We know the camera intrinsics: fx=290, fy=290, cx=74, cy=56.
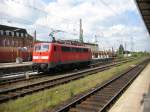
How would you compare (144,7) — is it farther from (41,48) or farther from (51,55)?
(41,48)

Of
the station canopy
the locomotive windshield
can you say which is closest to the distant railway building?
the locomotive windshield

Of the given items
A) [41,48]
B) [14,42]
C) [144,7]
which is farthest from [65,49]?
[14,42]

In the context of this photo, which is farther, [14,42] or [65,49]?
[14,42]

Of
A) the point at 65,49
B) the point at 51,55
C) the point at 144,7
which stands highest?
the point at 144,7

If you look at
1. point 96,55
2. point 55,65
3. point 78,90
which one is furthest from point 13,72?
point 96,55

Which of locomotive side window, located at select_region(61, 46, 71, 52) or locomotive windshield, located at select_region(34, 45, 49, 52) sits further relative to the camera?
locomotive side window, located at select_region(61, 46, 71, 52)

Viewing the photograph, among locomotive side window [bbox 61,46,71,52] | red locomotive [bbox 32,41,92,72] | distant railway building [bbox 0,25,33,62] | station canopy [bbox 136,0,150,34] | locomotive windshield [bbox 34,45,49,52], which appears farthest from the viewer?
distant railway building [bbox 0,25,33,62]

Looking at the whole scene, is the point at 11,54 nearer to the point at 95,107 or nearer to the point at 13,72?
the point at 13,72

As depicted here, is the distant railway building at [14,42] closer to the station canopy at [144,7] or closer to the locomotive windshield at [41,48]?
the locomotive windshield at [41,48]

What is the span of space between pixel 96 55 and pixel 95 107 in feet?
224

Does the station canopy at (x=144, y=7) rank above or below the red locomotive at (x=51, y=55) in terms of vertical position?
above

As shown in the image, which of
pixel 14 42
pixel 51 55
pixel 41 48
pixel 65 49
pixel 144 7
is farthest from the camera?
pixel 14 42

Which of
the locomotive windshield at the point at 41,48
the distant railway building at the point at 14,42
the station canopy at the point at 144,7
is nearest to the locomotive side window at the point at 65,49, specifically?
the locomotive windshield at the point at 41,48

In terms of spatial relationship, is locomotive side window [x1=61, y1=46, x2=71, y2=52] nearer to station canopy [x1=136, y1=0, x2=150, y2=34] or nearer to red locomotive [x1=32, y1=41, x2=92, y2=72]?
red locomotive [x1=32, y1=41, x2=92, y2=72]
